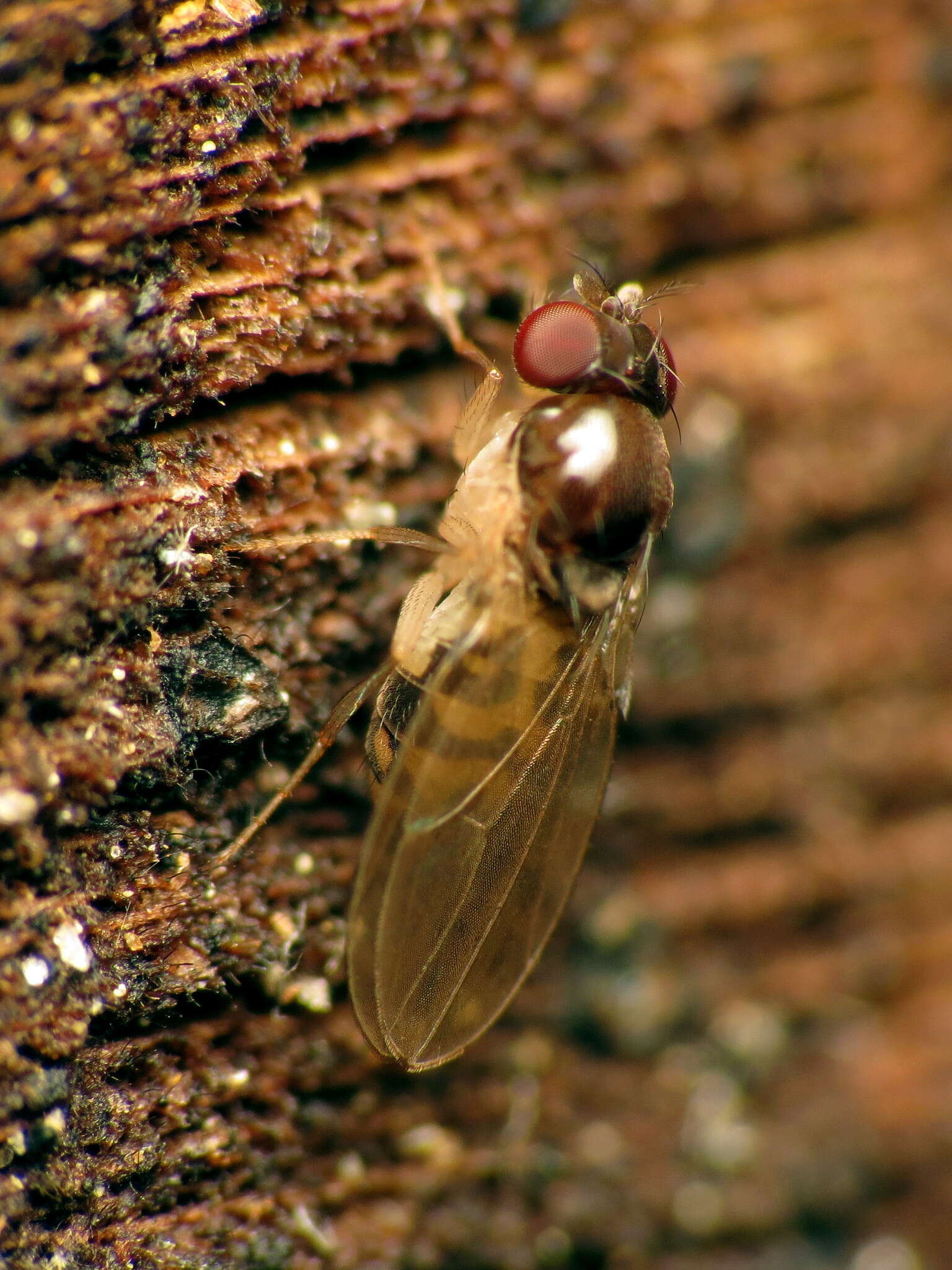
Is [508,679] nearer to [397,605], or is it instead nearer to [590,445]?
[397,605]

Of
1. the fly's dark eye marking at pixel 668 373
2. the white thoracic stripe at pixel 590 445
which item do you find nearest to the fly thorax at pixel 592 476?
the white thoracic stripe at pixel 590 445

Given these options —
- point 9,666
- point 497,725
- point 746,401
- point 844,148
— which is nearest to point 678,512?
point 746,401

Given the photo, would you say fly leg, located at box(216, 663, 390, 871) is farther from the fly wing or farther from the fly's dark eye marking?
the fly's dark eye marking

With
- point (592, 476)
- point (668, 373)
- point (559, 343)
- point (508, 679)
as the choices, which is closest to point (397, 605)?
point (508, 679)

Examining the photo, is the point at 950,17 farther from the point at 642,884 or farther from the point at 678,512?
the point at 642,884

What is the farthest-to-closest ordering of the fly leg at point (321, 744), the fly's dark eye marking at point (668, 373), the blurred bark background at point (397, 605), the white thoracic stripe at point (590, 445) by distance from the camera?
the fly's dark eye marking at point (668, 373) → the white thoracic stripe at point (590, 445) → the fly leg at point (321, 744) → the blurred bark background at point (397, 605)

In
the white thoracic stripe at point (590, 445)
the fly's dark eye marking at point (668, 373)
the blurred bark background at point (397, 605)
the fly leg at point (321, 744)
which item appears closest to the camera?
the blurred bark background at point (397, 605)

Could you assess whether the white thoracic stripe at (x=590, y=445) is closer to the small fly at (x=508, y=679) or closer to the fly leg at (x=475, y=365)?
the small fly at (x=508, y=679)
